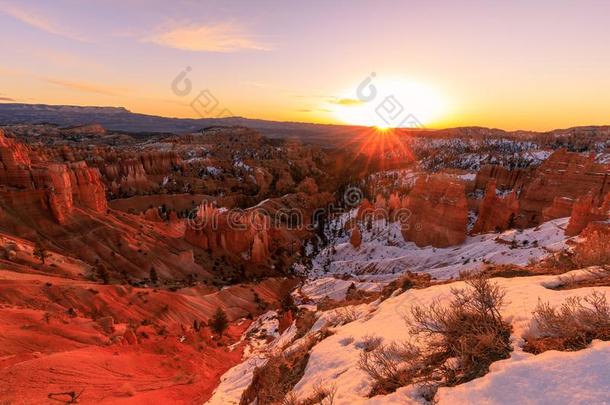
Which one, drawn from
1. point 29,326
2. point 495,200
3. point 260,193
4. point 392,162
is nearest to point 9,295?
point 29,326

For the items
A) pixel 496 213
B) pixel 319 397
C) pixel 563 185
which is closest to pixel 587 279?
pixel 319 397

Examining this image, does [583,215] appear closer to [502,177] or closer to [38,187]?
[502,177]

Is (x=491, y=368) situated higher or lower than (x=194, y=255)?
higher

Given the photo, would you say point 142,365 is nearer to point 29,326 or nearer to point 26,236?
point 29,326

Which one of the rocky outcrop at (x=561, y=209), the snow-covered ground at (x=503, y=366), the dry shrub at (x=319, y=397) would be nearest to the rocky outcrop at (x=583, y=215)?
the rocky outcrop at (x=561, y=209)

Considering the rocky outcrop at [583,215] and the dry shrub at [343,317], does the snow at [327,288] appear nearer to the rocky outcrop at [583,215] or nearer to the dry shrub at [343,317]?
the rocky outcrop at [583,215]

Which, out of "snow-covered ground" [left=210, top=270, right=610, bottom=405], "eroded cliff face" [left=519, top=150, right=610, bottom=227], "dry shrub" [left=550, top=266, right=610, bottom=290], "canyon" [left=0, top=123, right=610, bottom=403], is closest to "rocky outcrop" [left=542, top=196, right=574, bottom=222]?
"canyon" [left=0, top=123, right=610, bottom=403]
